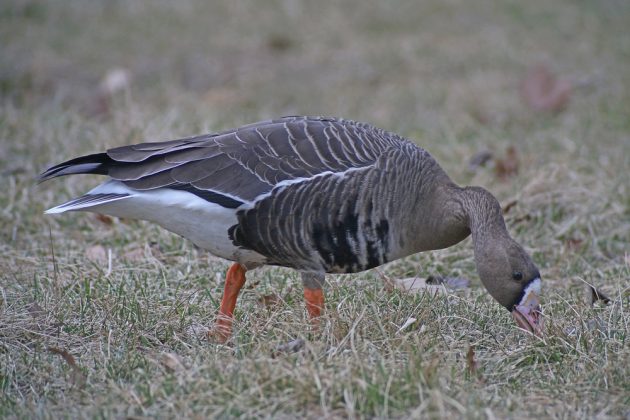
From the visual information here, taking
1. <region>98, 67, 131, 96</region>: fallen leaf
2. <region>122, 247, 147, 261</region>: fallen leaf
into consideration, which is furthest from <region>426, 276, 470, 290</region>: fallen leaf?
<region>98, 67, 131, 96</region>: fallen leaf

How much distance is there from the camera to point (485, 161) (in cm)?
693

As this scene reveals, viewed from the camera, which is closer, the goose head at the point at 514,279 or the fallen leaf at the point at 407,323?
the fallen leaf at the point at 407,323

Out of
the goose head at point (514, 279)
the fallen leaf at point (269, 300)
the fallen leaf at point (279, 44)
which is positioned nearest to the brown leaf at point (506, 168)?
the goose head at point (514, 279)

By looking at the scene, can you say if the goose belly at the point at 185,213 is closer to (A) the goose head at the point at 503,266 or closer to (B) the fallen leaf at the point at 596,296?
(A) the goose head at the point at 503,266

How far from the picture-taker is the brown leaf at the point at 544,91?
8.61 metres

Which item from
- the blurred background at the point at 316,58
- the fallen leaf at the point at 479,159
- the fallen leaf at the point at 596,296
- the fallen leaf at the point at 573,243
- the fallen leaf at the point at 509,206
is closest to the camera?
the fallen leaf at the point at 596,296

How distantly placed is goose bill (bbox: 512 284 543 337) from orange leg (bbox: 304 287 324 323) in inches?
35.5

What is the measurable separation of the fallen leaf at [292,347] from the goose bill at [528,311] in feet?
3.42

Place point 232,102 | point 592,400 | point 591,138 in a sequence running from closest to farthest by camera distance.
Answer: point 592,400 < point 591,138 < point 232,102

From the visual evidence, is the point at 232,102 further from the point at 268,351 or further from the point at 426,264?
the point at 268,351

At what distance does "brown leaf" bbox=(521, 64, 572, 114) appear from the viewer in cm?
861

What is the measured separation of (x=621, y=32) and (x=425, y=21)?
7.64ft

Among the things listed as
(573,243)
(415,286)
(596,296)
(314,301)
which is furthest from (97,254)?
(573,243)

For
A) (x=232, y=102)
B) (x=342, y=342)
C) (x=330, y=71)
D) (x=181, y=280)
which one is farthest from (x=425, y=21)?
(x=342, y=342)
